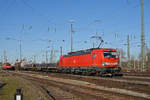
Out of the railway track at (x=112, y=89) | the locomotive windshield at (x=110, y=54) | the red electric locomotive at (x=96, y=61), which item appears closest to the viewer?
the railway track at (x=112, y=89)

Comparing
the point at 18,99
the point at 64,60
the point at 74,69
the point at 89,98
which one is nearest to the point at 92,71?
the point at 74,69

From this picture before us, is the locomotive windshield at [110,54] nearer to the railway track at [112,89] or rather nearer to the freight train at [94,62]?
the freight train at [94,62]

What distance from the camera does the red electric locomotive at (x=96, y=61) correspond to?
2527 cm

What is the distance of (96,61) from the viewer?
87.9ft

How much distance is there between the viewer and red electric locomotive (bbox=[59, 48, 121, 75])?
25266 mm

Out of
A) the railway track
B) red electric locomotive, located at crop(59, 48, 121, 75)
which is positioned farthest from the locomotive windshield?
the railway track

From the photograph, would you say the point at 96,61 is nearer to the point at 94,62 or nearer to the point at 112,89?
the point at 94,62

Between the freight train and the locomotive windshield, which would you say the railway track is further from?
the locomotive windshield

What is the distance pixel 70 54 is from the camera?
37750 mm

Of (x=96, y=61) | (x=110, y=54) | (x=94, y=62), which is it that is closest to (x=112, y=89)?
(x=110, y=54)

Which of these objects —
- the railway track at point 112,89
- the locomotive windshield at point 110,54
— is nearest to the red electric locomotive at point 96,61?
the locomotive windshield at point 110,54

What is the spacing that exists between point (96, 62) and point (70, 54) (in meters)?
11.5

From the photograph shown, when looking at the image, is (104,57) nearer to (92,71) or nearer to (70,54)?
(92,71)

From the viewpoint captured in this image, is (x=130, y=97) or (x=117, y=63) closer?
(x=130, y=97)
